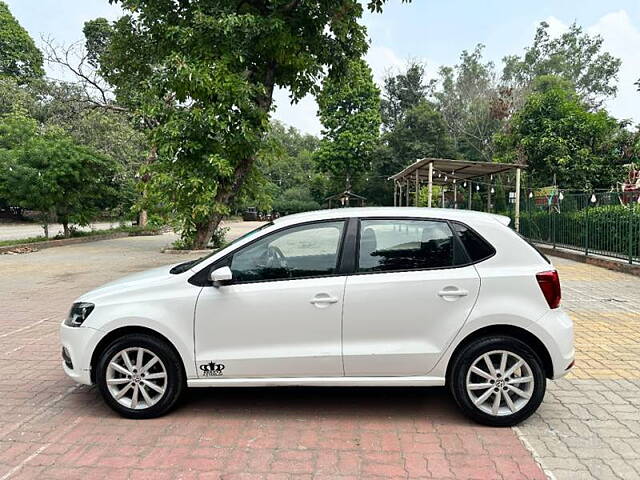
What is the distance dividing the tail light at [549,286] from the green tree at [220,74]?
394 inches

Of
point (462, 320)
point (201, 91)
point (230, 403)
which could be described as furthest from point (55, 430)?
point (201, 91)

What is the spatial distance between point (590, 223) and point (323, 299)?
40.8 ft

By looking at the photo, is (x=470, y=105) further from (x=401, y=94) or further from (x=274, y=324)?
(x=274, y=324)

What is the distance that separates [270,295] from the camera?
12.1 ft

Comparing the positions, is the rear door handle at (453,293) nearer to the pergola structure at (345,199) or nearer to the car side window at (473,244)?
the car side window at (473,244)

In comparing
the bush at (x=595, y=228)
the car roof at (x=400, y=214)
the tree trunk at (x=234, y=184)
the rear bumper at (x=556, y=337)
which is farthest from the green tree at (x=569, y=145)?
the rear bumper at (x=556, y=337)

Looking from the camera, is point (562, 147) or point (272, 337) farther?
point (562, 147)

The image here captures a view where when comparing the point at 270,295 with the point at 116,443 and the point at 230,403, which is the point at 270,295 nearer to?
the point at 230,403

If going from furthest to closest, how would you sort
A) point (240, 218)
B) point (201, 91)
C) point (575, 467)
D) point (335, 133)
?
point (240, 218), point (335, 133), point (201, 91), point (575, 467)

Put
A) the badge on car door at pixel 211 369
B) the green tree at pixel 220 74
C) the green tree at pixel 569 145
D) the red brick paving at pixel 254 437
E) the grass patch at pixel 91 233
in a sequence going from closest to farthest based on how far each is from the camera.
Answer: the red brick paving at pixel 254 437 < the badge on car door at pixel 211 369 < the green tree at pixel 220 74 < the grass patch at pixel 91 233 < the green tree at pixel 569 145

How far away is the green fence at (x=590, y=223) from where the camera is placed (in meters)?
11.7

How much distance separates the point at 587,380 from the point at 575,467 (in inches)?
70.1

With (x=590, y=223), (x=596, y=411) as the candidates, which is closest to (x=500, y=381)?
(x=596, y=411)

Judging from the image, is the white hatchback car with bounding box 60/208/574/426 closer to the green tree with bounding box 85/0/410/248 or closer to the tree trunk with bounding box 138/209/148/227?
the green tree with bounding box 85/0/410/248
